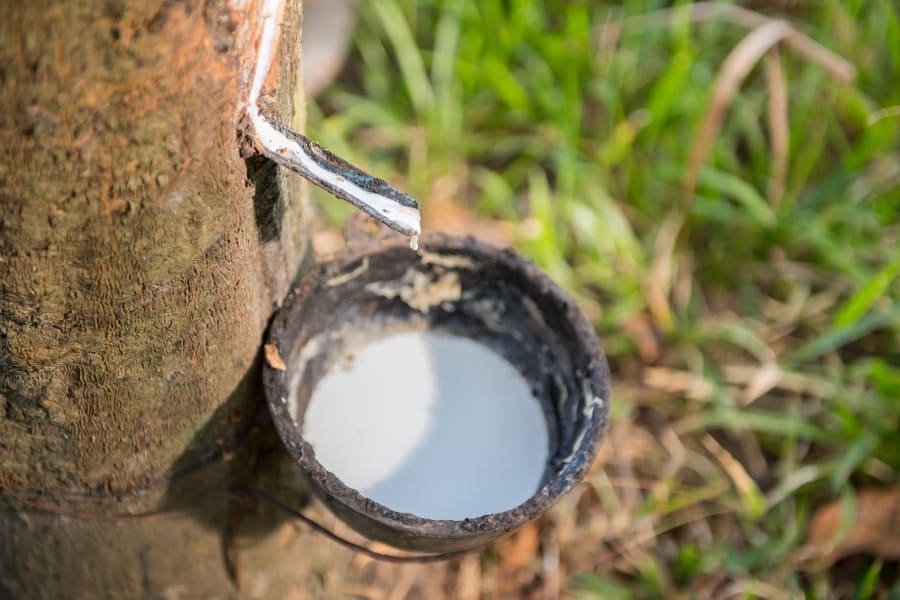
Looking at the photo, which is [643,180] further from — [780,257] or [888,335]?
[888,335]

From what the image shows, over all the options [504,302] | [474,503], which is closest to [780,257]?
[504,302]

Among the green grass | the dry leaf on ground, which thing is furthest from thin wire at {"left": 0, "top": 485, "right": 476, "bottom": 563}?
the dry leaf on ground

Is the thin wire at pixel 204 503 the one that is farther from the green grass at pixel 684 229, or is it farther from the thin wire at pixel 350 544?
the green grass at pixel 684 229

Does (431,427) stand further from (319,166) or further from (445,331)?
(319,166)

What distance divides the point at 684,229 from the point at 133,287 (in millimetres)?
1513

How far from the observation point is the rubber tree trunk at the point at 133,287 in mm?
773

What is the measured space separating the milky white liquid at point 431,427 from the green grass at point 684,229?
0.58 metres

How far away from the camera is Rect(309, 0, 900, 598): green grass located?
5.99 ft

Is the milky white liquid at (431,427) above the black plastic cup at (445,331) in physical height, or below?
below

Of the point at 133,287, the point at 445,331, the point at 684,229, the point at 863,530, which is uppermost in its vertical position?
the point at 133,287

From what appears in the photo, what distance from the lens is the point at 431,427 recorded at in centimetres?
135

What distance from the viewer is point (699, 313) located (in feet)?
6.96

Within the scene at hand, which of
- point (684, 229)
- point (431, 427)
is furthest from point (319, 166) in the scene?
point (684, 229)

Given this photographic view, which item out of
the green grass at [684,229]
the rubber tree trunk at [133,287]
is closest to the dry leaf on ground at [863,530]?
the green grass at [684,229]
